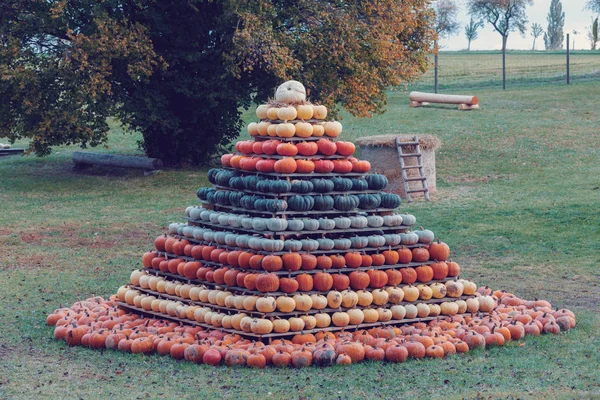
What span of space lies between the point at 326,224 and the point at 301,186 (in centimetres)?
50

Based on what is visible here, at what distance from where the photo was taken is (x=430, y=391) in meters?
8.06

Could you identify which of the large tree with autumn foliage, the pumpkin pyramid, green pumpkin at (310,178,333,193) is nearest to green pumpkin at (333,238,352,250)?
the pumpkin pyramid

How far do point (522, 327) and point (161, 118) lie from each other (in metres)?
15.5

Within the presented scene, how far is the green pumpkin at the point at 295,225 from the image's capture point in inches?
392

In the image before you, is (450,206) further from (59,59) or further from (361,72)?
(59,59)

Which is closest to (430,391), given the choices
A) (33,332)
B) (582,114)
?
(33,332)

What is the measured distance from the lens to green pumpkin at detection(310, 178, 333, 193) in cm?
1027

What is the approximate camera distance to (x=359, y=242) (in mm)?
10195

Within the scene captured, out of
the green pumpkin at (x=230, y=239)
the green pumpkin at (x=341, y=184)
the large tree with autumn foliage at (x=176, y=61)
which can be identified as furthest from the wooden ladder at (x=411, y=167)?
the green pumpkin at (x=230, y=239)

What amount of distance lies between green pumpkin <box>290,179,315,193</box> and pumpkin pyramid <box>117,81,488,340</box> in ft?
0.04

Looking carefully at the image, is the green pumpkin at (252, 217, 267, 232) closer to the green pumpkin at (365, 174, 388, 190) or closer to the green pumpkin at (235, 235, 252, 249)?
the green pumpkin at (235, 235, 252, 249)

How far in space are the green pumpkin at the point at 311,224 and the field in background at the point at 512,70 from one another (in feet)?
101

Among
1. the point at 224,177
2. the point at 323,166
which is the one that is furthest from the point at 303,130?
the point at 224,177

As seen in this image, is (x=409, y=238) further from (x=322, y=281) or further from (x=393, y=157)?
(x=393, y=157)
